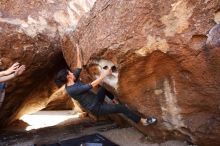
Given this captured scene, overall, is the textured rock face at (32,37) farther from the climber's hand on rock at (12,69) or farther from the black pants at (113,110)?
the black pants at (113,110)

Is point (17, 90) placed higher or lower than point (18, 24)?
lower

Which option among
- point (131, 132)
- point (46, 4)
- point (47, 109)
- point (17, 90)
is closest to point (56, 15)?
point (46, 4)

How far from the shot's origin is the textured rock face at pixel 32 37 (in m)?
7.29

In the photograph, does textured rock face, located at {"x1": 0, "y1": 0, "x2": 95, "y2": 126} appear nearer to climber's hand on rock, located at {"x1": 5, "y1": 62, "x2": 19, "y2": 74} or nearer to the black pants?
climber's hand on rock, located at {"x1": 5, "y1": 62, "x2": 19, "y2": 74}

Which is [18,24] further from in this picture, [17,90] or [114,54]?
[114,54]

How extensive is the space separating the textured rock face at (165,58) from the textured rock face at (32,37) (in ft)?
6.16

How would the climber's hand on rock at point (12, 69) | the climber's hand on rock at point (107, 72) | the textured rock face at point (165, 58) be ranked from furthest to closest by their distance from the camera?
the climber's hand on rock at point (12, 69)
the climber's hand on rock at point (107, 72)
the textured rock face at point (165, 58)

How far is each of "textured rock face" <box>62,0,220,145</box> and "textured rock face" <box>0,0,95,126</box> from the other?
188 cm

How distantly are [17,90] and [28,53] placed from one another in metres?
1.27

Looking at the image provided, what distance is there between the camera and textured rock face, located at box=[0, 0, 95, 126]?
7.29m

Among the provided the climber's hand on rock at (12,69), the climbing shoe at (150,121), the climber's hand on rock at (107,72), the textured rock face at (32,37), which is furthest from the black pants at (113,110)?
the textured rock face at (32,37)

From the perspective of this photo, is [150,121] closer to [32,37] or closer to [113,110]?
[113,110]

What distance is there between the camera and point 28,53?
24.6 feet

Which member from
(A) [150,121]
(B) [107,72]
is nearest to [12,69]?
(B) [107,72]
